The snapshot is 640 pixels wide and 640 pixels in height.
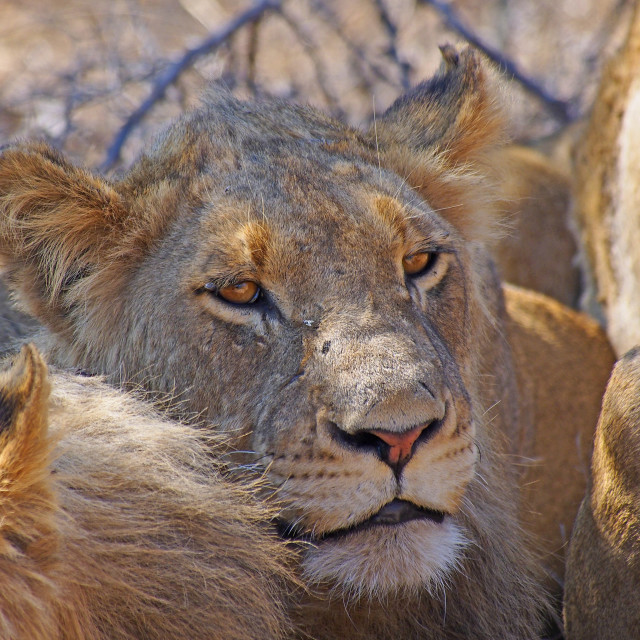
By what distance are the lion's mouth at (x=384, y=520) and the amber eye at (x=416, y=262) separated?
67cm

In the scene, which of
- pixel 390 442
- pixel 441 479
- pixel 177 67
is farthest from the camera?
pixel 177 67

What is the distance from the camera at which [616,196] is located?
4332mm

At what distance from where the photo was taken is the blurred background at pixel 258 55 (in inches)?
197

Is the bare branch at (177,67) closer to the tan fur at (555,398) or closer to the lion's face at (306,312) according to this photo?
the lion's face at (306,312)

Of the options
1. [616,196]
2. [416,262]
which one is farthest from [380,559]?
[616,196]

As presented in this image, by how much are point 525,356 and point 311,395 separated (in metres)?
2.36

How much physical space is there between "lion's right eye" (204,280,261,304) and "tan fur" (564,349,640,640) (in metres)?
0.95

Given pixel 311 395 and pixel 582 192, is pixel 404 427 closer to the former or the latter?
pixel 311 395

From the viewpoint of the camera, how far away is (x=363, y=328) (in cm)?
207

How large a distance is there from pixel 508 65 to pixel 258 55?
4.97ft

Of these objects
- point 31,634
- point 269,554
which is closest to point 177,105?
point 269,554

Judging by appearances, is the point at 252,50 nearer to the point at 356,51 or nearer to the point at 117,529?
the point at 356,51

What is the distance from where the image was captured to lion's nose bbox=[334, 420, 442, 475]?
1852 mm

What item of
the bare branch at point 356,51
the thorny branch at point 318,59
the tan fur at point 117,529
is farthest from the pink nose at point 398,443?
the bare branch at point 356,51
